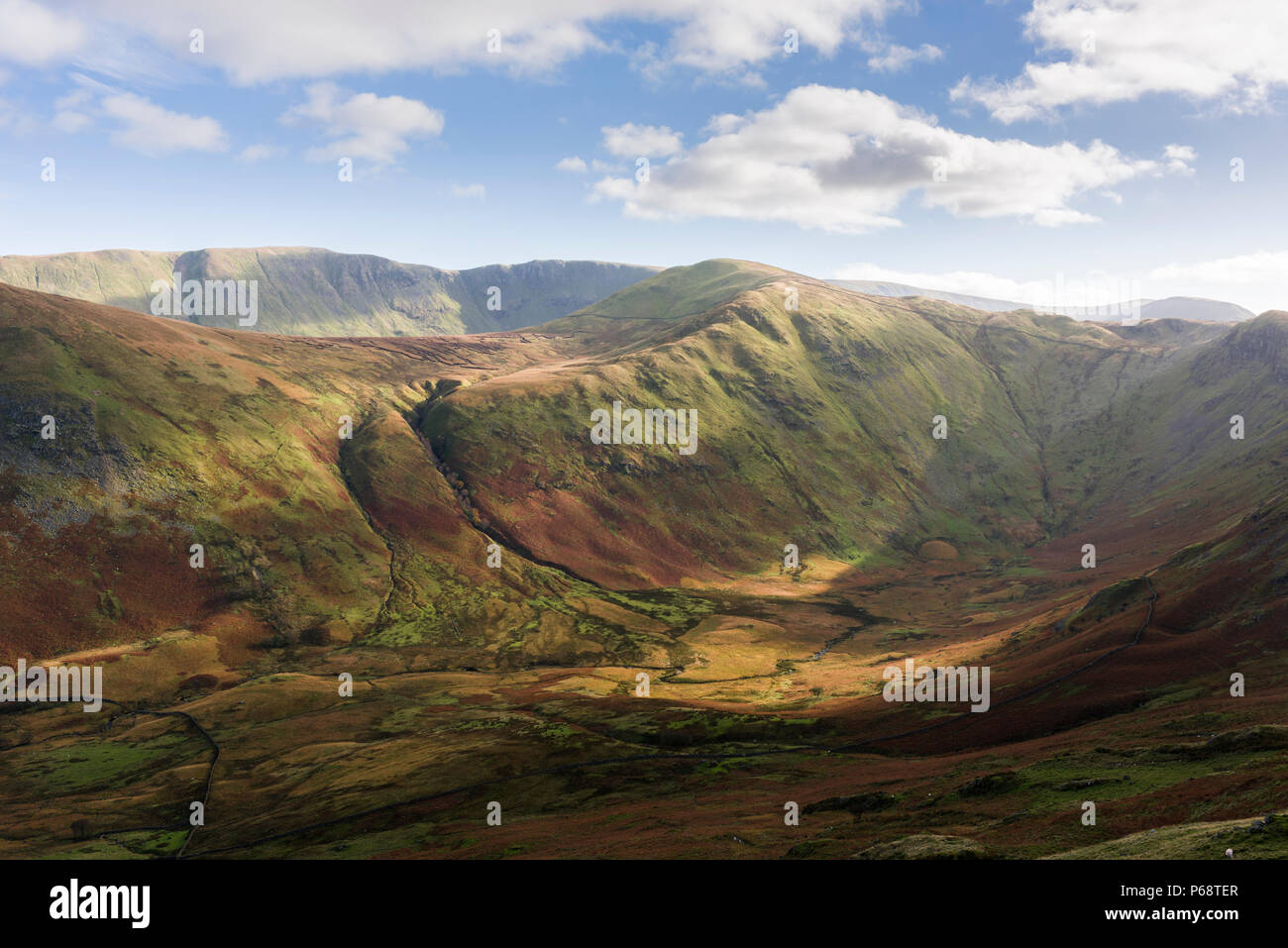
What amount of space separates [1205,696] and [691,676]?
85216mm

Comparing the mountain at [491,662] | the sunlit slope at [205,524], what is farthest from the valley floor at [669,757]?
the sunlit slope at [205,524]

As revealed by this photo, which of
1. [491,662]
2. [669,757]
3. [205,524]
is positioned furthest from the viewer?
[205,524]

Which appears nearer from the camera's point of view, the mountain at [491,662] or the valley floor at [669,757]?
the valley floor at [669,757]

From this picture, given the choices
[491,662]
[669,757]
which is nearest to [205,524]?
[491,662]

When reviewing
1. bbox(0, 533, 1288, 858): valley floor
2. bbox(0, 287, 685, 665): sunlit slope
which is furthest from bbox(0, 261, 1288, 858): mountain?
bbox(0, 287, 685, 665): sunlit slope

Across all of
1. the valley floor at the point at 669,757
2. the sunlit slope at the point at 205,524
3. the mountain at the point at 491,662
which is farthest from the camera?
the sunlit slope at the point at 205,524

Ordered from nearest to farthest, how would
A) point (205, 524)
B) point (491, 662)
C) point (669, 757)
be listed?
point (669, 757) < point (491, 662) < point (205, 524)

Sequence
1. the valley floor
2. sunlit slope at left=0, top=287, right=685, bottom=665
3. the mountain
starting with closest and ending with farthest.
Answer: the valley floor, the mountain, sunlit slope at left=0, top=287, right=685, bottom=665

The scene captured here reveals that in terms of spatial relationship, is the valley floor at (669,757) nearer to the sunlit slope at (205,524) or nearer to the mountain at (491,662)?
the mountain at (491,662)

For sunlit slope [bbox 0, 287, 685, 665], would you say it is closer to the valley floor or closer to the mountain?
the mountain

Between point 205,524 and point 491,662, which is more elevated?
point 205,524

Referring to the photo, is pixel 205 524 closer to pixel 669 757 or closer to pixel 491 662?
pixel 491 662
